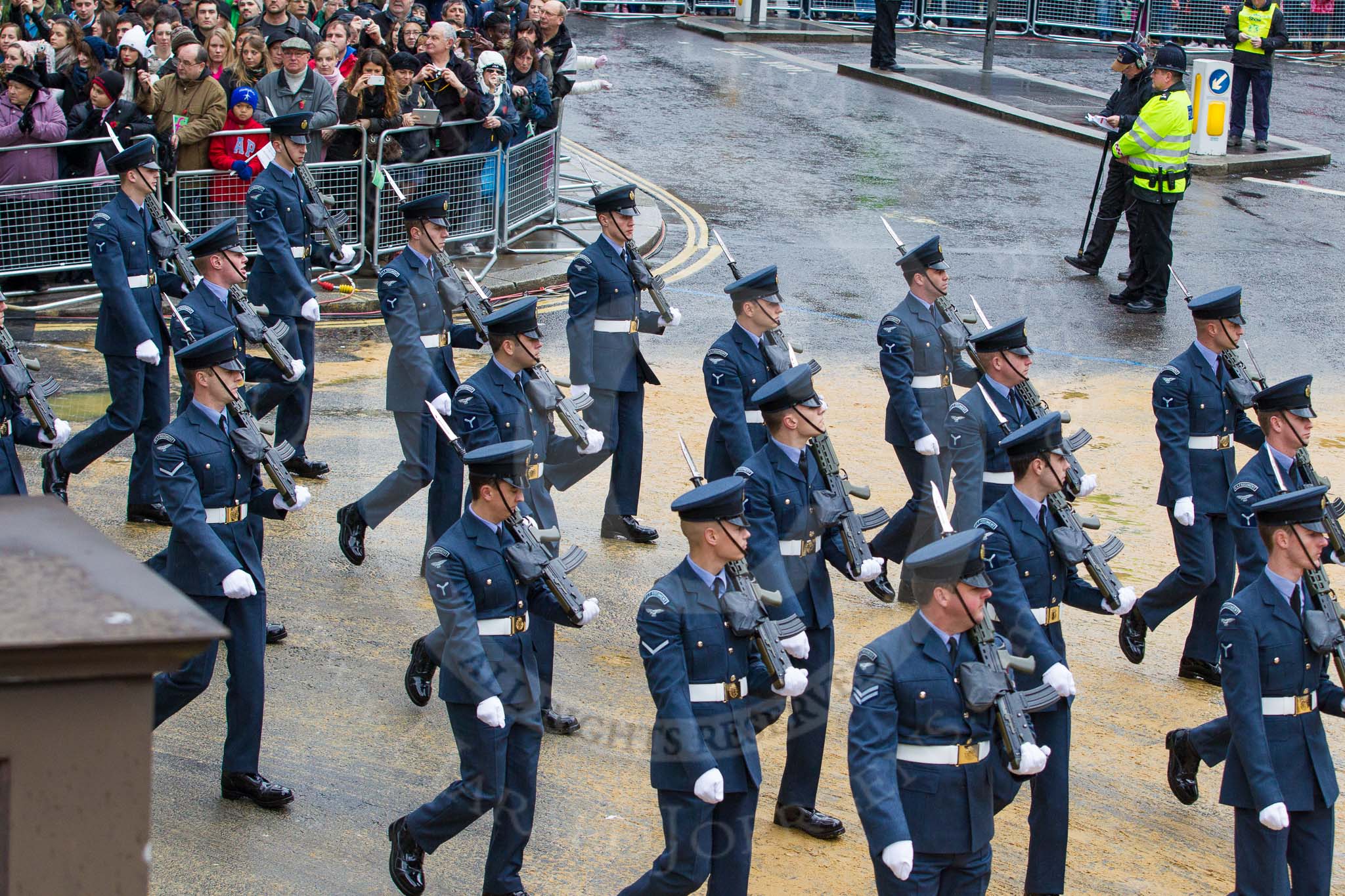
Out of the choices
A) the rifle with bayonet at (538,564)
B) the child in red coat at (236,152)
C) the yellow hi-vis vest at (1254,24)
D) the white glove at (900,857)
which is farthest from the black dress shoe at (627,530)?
the yellow hi-vis vest at (1254,24)

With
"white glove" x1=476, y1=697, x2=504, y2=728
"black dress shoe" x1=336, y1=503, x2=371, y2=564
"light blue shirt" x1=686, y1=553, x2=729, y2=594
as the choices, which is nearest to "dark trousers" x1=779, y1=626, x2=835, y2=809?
"light blue shirt" x1=686, y1=553, x2=729, y2=594

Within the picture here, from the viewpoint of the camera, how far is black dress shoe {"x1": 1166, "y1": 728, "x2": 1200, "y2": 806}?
21.6 ft

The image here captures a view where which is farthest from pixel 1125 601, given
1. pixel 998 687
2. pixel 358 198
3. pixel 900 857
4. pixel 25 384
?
pixel 358 198

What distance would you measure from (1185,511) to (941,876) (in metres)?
3.16

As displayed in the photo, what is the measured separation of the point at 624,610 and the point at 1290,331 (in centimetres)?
755

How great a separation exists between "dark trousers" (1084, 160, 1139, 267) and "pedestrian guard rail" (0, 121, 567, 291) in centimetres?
498

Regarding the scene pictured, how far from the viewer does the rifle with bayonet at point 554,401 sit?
7.96 m

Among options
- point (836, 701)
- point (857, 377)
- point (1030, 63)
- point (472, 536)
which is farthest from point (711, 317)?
point (1030, 63)

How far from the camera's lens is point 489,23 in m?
17.0

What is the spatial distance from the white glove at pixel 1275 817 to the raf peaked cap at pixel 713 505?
2.03 meters

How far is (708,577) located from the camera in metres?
5.68

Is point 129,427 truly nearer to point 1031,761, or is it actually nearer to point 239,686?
point 239,686

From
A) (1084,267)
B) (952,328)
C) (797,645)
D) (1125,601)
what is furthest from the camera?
(1084,267)

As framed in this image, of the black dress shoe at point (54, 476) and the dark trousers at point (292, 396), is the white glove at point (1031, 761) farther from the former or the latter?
the black dress shoe at point (54, 476)
